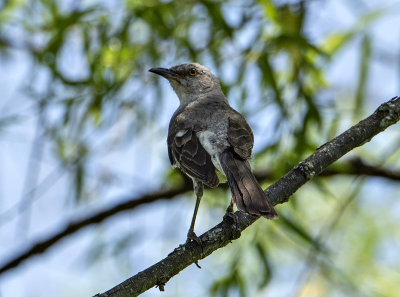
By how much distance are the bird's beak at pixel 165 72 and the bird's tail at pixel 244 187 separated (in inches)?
50.8

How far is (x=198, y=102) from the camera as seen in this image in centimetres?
479

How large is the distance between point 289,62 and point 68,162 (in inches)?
75.7

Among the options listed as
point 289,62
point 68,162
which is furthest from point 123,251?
point 289,62

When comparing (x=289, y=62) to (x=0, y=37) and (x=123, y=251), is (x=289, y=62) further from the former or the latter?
(x=0, y=37)

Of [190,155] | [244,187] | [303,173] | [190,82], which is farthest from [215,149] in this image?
[190,82]

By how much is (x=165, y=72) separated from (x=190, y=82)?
34 cm

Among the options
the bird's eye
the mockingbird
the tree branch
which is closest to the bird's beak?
the mockingbird

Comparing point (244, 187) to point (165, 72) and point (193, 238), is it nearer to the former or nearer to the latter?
point (193, 238)

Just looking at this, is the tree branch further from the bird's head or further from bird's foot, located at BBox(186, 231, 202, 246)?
the bird's head

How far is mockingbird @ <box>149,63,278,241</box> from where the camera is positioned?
3.24 m

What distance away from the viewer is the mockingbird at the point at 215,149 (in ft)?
10.6

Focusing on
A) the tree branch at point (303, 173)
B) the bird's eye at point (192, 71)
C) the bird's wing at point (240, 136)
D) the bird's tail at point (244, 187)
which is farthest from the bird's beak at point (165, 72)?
the tree branch at point (303, 173)

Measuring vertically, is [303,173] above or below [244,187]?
below

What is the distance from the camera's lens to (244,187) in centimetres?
336
